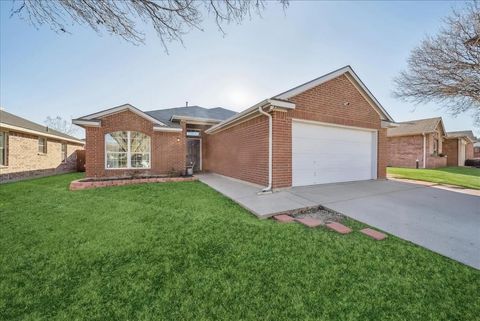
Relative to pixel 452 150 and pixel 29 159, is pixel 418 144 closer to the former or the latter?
pixel 452 150

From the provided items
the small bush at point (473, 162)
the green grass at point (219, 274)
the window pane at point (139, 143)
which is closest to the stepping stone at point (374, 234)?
the green grass at point (219, 274)

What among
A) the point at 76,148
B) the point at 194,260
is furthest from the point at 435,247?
the point at 76,148

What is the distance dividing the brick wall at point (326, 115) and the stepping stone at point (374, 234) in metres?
3.31

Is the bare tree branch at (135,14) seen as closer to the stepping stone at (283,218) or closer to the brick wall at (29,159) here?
→ the stepping stone at (283,218)

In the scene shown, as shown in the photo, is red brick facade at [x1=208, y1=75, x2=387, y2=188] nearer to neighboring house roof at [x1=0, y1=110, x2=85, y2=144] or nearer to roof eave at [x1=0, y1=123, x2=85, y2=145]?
roof eave at [x1=0, y1=123, x2=85, y2=145]

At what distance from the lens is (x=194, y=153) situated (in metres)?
14.7

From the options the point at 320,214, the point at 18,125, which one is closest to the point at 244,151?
the point at 320,214

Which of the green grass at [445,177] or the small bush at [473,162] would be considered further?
the small bush at [473,162]

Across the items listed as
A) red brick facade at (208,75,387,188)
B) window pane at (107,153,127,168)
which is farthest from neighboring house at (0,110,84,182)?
red brick facade at (208,75,387,188)

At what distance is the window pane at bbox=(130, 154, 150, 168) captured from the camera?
1149 centimetres

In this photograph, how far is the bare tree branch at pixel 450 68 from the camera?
323 inches

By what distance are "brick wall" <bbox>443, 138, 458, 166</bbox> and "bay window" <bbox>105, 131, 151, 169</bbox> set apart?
2979cm

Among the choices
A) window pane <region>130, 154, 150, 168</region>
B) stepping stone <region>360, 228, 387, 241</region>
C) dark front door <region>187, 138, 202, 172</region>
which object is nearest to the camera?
stepping stone <region>360, 228, 387, 241</region>

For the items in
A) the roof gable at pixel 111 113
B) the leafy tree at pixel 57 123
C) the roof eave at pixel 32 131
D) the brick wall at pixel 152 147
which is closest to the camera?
the roof gable at pixel 111 113
